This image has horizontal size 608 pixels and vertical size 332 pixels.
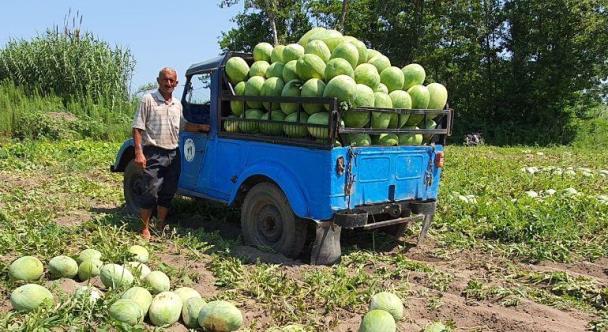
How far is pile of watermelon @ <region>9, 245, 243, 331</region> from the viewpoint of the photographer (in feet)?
11.3

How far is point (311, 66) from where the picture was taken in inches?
217

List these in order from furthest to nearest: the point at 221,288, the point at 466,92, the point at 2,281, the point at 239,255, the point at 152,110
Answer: the point at 466,92 < the point at 152,110 < the point at 239,255 < the point at 221,288 < the point at 2,281

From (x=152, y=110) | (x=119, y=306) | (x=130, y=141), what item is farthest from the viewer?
(x=130, y=141)

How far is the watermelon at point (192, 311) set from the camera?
11.9 feet

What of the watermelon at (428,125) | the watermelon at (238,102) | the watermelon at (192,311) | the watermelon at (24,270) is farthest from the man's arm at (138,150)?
the watermelon at (428,125)

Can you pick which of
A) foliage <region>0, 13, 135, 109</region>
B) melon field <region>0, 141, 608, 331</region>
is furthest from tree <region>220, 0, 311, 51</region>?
melon field <region>0, 141, 608, 331</region>

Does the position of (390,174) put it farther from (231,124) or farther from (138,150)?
(138,150)

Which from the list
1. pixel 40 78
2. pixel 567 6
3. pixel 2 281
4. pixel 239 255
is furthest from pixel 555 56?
pixel 2 281

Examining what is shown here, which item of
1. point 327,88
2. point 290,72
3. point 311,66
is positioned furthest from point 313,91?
point 290,72

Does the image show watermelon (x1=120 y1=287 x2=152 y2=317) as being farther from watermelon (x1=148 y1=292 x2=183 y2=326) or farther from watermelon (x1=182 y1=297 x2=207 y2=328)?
watermelon (x1=182 y1=297 x2=207 y2=328)

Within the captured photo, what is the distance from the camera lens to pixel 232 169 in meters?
6.15

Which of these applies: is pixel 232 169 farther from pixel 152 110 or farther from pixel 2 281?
pixel 2 281

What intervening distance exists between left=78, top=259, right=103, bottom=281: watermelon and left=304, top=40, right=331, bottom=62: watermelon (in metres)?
2.99

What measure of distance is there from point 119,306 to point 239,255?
2214mm
